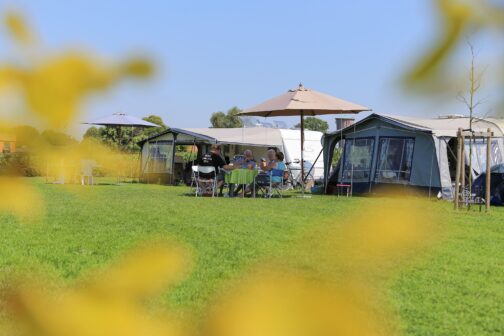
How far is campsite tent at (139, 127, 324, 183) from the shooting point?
1697cm

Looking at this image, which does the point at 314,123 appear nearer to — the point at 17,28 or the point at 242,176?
the point at 17,28

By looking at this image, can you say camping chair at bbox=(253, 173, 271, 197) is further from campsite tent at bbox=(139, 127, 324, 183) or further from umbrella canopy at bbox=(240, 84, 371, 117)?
umbrella canopy at bbox=(240, 84, 371, 117)

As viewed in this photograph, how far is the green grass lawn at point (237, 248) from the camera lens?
2.49ft

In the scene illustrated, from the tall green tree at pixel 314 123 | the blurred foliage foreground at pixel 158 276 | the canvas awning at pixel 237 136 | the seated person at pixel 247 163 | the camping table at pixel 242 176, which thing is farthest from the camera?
the canvas awning at pixel 237 136

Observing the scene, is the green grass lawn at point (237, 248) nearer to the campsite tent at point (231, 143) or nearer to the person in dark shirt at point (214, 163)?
the person in dark shirt at point (214, 163)

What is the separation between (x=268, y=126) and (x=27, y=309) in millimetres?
19648

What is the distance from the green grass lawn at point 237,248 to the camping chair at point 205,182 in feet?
7.56

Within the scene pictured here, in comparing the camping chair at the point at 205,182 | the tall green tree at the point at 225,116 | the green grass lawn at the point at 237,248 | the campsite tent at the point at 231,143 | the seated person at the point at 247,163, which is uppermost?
the campsite tent at the point at 231,143

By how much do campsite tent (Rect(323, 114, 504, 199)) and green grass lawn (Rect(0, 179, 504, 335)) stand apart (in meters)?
3.06

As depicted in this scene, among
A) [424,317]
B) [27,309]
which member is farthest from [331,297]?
[424,317]

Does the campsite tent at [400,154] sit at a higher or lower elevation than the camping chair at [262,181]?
higher

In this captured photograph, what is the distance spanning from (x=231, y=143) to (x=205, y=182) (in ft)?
18.2

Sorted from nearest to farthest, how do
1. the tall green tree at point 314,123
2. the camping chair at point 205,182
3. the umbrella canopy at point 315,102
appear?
the umbrella canopy at point 315,102
the tall green tree at point 314,123
the camping chair at point 205,182

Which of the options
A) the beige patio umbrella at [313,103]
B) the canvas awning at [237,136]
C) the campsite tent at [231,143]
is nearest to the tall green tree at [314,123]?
the beige patio umbrella at [313,103]
